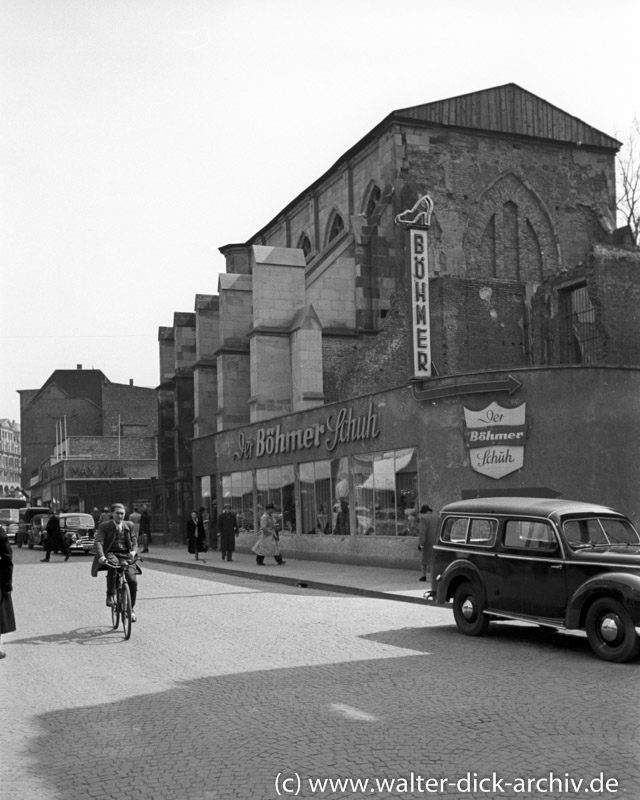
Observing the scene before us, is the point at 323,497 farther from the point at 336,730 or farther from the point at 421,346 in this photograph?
the point at 336,730

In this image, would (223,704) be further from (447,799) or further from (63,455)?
(63,455)

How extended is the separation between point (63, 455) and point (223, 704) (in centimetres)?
6850

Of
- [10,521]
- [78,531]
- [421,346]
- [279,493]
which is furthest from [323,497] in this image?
[10,521]

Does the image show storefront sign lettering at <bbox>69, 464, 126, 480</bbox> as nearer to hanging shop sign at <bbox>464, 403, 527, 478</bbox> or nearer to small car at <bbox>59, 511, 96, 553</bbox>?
small car at <bbox>59, 511, 96, 553</bbox>

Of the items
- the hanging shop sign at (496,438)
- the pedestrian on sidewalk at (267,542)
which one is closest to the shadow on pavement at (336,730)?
the hanging shop sign at (496,438)

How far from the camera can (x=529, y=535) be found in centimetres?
1109

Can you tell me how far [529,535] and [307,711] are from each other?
4.68m

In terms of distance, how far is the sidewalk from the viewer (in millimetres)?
17047

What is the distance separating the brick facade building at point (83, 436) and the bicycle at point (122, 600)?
137 feet

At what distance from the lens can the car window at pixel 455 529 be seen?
12.2m

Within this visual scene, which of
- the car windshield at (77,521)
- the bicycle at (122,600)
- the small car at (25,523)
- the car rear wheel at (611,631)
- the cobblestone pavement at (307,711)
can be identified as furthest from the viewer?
the small car at (25,523)

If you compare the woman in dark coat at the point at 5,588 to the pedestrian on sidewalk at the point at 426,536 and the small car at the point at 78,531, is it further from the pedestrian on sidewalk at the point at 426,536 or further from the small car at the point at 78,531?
the small car at the point at 78,531

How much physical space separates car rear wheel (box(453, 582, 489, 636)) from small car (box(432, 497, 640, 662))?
0.04ft

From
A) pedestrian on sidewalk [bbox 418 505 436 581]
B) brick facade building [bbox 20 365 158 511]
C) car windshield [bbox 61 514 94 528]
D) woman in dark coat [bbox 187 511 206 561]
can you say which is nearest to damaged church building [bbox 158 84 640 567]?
woman in dark coat [bbox 187 511 206 561]
